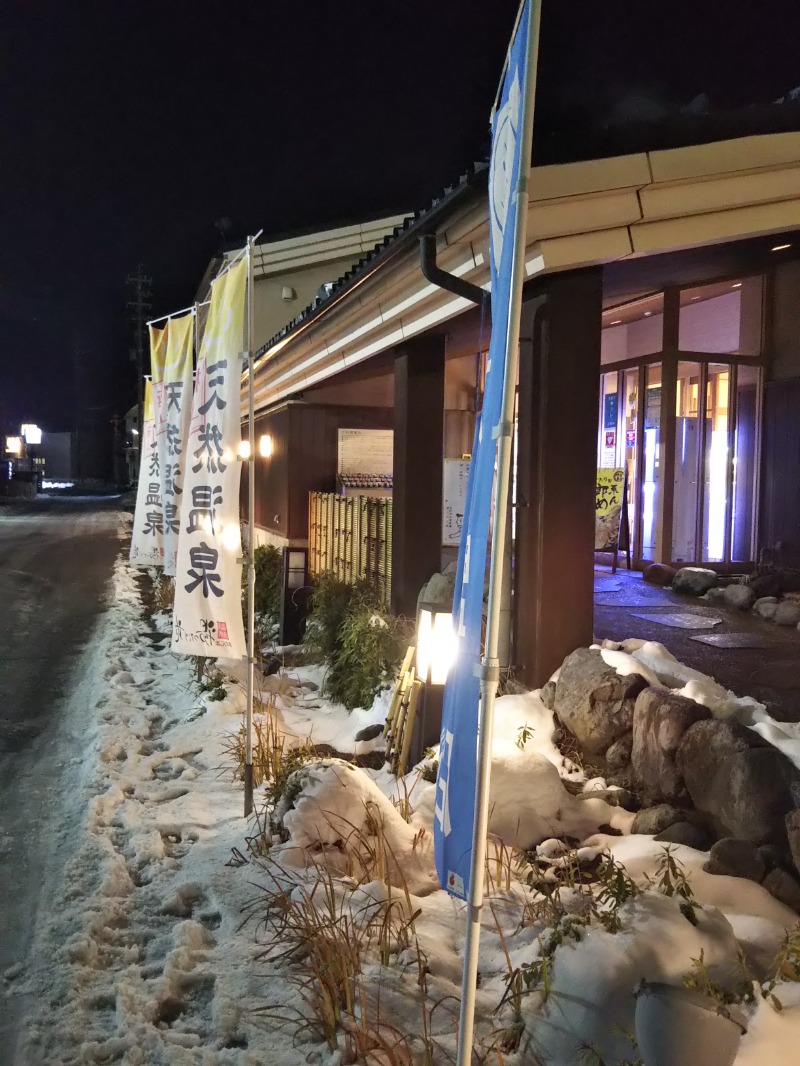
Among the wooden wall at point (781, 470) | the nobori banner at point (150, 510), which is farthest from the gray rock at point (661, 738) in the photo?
the nobori banner at point (150, 510)

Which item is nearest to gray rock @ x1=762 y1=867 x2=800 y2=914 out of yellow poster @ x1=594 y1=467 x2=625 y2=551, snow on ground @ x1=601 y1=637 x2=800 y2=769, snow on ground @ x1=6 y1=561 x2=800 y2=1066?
snow on ground @ x1=6 y1=561 x2=800 y2=1066

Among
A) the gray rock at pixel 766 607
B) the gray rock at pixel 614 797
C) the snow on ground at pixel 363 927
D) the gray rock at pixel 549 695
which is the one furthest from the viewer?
the gray rock at pixel 766 607

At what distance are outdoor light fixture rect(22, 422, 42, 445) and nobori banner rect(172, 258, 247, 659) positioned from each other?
86095 mm

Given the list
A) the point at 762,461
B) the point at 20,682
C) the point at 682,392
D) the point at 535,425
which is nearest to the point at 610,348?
the point at 682,392

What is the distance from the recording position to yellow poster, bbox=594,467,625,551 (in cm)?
1164

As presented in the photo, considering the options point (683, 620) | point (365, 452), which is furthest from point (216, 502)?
point (365, 452)

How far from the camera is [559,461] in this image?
251 inches

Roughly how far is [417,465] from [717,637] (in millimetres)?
3844

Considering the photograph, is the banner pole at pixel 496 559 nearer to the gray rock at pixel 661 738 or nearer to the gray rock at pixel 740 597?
the gray rock at pixel 661 738

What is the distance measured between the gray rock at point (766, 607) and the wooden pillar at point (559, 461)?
102 inches

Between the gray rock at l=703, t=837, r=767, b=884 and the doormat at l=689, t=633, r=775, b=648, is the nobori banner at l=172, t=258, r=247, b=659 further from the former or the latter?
the doormat at l=689, t=633, r=775, b=648

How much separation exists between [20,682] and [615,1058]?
8.29 meters

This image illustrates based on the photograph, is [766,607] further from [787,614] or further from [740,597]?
[740,597]

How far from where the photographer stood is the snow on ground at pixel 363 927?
10.3 ft
